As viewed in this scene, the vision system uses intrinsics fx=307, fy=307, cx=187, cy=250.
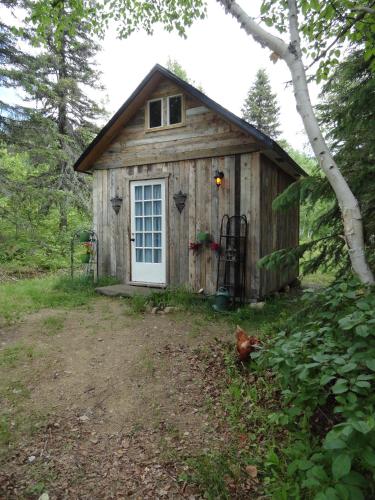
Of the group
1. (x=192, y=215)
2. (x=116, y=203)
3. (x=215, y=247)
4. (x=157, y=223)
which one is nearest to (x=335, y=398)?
(x=215, y=247)

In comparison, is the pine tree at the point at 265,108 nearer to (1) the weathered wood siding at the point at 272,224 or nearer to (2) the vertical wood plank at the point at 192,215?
(1) the weathered wood siding at the point at 272,224

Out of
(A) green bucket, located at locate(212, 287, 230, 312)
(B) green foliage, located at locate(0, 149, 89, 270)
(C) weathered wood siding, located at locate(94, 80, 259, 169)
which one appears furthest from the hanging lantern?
(B) green foliage, located at locate(0, 149, 89, 270)

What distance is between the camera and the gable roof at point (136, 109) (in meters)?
5.25

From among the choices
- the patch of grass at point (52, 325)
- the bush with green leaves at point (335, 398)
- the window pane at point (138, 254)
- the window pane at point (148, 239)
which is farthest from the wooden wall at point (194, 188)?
the bush with green leaves at point (335, 398)

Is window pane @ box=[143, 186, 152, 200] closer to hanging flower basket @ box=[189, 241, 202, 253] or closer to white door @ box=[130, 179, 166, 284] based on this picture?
white door @ box=[130, 179, 166, 284]

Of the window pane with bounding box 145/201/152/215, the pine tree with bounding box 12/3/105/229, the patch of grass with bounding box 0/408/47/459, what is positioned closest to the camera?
the patch of grass with bounding box 0/408/47/459

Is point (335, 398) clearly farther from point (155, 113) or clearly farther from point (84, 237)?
point (84, 237)

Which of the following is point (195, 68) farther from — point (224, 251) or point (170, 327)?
point (170, 327)

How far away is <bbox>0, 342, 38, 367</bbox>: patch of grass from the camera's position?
11.2ft

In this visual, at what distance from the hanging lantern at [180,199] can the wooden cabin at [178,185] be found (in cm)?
2

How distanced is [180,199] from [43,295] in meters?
3.37

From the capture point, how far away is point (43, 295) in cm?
616

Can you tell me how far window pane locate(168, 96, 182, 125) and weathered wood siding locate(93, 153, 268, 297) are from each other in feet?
2.98

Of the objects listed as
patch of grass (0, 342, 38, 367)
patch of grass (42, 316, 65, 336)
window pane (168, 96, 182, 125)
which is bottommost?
patch of grass (0, 342, 38, 367)
